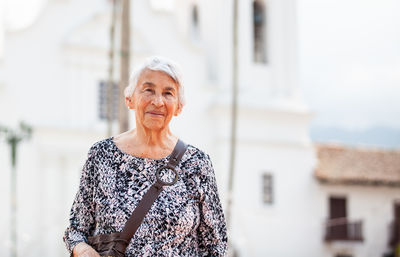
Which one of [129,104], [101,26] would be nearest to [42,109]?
[101,26]

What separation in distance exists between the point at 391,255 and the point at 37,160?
45.2 ft

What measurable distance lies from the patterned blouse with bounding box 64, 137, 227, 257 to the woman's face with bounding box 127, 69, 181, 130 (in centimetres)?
17

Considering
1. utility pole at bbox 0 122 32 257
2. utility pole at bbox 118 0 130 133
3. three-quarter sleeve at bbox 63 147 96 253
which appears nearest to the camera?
three-quarter sleeve at bbox 63 147 96 253

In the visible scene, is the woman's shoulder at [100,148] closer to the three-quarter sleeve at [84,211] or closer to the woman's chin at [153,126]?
the three-quarter sleeve at [84,211]

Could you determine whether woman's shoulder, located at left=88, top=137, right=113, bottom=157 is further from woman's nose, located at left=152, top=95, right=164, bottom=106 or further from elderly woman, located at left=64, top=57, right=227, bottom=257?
woman's nose, located at left=152, top=95, right=164, bottom=106

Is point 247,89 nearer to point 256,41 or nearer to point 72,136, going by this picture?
point 256,41

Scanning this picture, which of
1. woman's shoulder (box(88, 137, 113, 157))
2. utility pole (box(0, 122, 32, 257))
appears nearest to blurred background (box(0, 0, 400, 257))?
utility pole (box(0, 122, 32, 257))

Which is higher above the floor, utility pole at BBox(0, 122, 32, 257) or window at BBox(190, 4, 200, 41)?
window at BBox(190, 4, 200, 41)

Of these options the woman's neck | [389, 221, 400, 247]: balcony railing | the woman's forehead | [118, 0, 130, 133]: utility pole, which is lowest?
[389, 221, 400, 247]: balcony railing

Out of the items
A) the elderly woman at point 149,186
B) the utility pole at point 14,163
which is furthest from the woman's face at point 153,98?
the utility pole at point 14,163

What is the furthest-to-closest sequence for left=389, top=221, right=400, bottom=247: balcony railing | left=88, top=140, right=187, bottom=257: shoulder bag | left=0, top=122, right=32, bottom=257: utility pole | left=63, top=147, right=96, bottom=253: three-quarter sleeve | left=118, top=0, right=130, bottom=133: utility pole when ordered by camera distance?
left=389, top=221, right=400, bottom=247: balcony railing → left=0, top=122, right=32, bottom=257: utility pole → left=118, top=0, right=130, bottom=133: utility pole → left=63, top=147, right=96, bottom=253: three-quarter sleeve → left=88, top=140, right=187, bottom=257: shoulder bag

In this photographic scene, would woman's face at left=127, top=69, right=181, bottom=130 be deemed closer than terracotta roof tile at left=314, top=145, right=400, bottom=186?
Yes

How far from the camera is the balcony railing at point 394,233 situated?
2709 centimetres

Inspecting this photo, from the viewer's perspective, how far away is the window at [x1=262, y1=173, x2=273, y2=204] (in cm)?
2492
